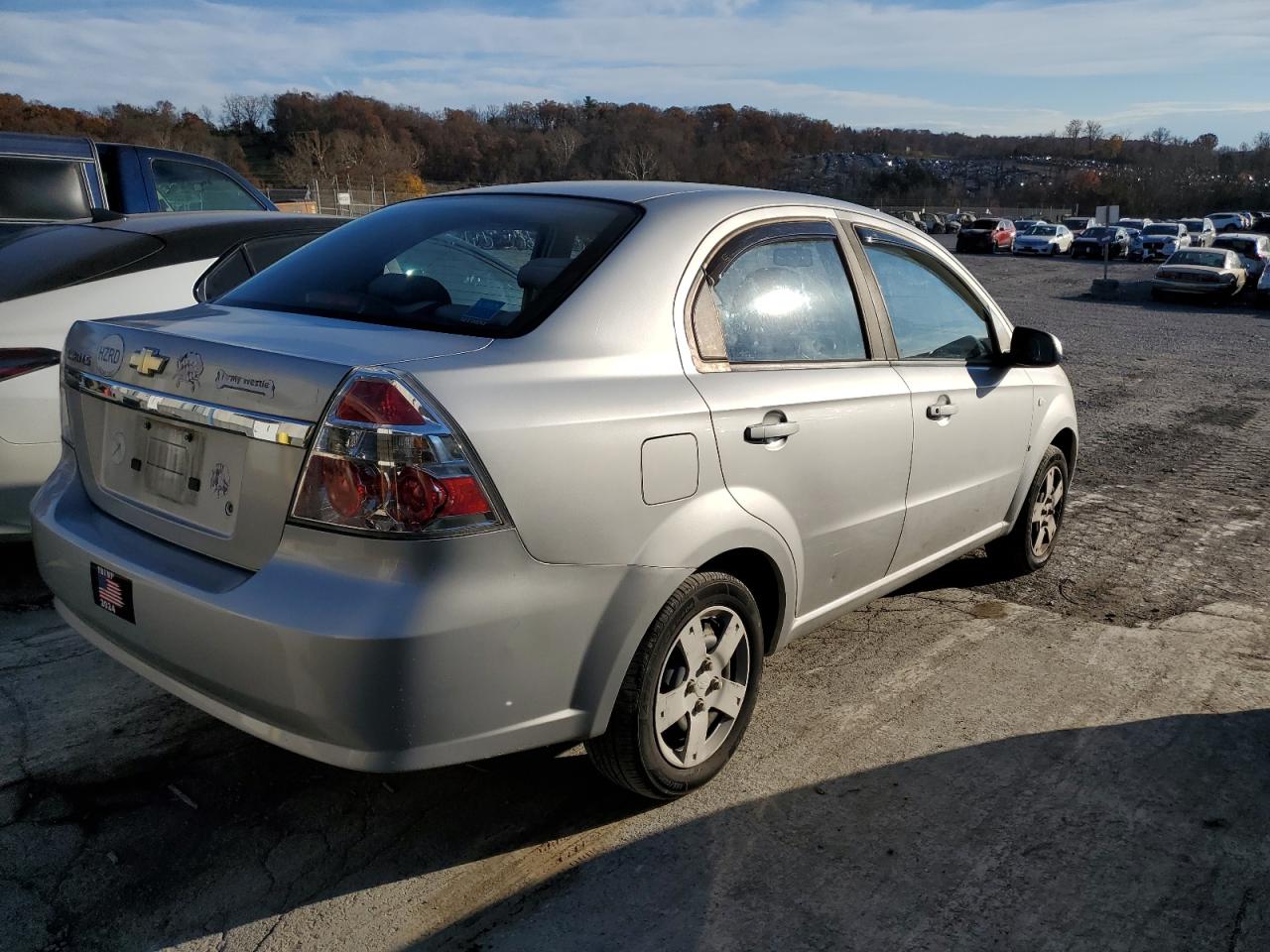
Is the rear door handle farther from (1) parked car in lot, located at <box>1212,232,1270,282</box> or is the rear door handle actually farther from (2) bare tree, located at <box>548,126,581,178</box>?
(2) bare tree, located at <box>548,126,581,178</box>

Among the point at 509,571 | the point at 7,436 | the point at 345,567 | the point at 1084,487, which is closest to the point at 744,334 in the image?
the point at 509,571

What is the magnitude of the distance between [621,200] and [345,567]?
4.93ft

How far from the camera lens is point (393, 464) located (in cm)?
225

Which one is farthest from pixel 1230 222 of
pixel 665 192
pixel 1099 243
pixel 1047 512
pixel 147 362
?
pixel 147 362

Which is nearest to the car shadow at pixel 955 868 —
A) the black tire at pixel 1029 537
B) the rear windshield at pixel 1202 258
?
the black tire at pixel 1029 537

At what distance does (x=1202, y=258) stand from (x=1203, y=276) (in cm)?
151

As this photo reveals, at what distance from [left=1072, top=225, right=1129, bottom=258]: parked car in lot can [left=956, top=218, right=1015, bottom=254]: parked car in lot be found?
2.93m

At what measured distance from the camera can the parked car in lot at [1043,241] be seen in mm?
45969

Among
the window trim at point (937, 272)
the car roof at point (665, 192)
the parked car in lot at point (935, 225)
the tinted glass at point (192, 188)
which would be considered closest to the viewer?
the car roof at point (665, 192)

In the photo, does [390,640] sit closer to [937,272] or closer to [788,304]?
[788,304]

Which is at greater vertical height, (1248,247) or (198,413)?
(198,413)

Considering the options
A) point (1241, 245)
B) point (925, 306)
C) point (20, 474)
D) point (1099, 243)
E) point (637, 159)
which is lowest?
point (1099, 243)

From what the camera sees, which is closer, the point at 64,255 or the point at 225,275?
the point at 64,255

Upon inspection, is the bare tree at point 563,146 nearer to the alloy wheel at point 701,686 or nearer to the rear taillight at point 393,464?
the alloy wheel at point 701,686
